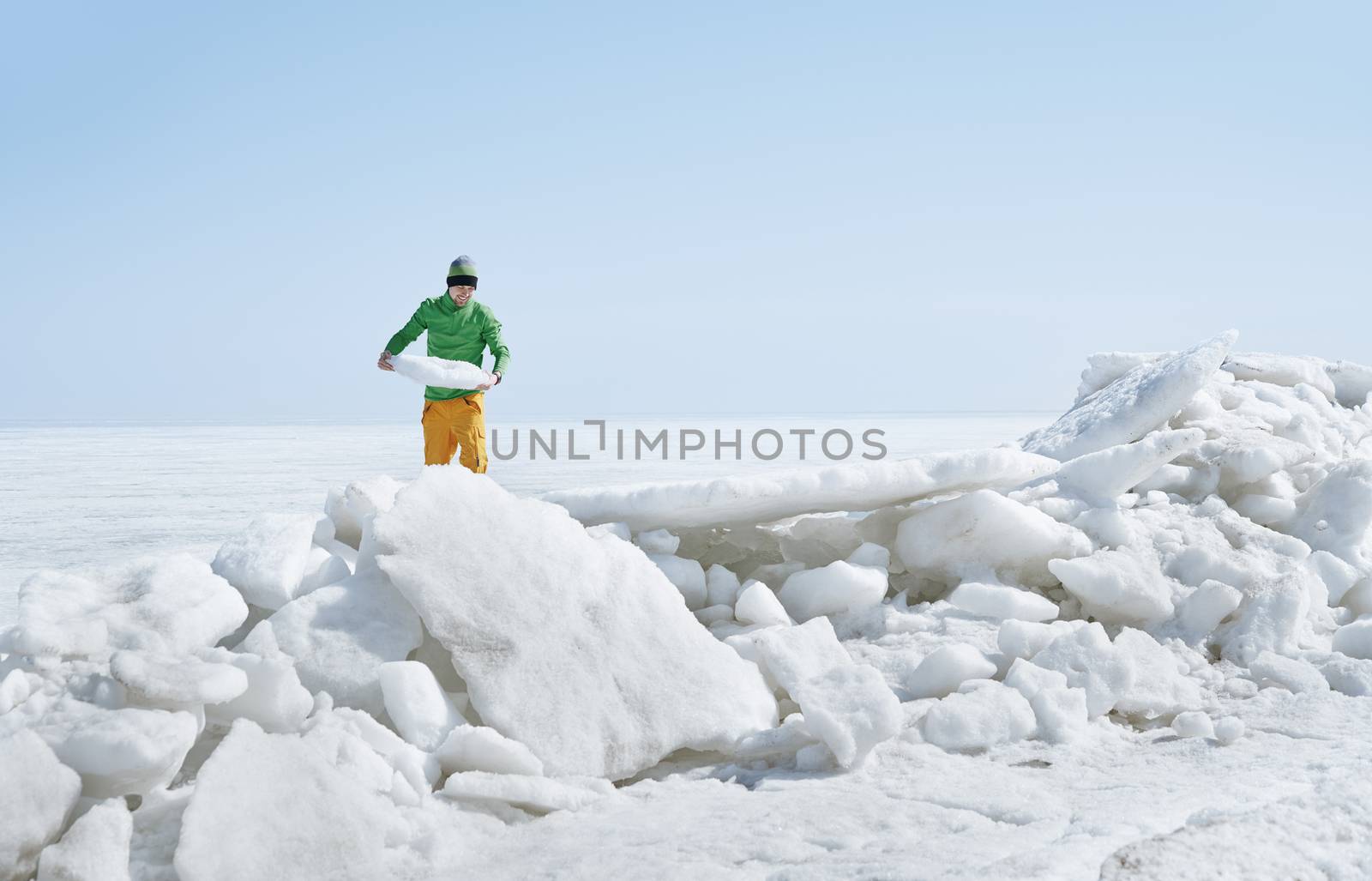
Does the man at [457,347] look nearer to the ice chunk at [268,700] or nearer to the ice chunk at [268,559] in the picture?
the ice chunk at [268,559]

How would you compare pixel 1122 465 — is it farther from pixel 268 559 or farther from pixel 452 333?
pixel 452 333

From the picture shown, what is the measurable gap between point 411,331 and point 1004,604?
3.17 meters

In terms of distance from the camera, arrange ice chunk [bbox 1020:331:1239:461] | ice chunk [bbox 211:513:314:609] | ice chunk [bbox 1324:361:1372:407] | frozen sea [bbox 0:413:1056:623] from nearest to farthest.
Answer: ice chunk [bbox 211:513:314:609] < ice chunk [bbox 1020:331:1239:461] < ice chunk [bbox 1324:361:1372:407] < frozen sea [bbox 0:413:1056:623]

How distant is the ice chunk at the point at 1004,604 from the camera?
271 centimetres

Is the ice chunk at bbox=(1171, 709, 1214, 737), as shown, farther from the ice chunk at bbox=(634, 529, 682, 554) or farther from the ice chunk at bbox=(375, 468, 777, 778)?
the ice chunk at bbox=(634, 529, 682, 554)

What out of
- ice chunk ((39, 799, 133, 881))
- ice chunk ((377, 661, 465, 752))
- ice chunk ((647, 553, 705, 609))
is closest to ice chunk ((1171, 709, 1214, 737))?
ice chunk ((647, 553, 705, 609))

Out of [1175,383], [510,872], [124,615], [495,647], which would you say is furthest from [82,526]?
[1175,383]

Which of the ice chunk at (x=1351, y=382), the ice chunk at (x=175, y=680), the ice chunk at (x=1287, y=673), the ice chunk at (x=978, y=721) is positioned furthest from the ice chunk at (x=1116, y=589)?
the ice chunk at (x=1351, y=382)

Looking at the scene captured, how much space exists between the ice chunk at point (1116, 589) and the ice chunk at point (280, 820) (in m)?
1.96

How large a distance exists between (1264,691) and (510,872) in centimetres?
195

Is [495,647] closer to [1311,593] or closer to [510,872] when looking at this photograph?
[510,872]

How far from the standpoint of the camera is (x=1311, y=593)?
292 centimetres

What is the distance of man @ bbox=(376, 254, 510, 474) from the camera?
185 inches

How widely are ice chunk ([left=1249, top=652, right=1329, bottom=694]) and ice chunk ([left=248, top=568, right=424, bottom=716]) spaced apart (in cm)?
214
